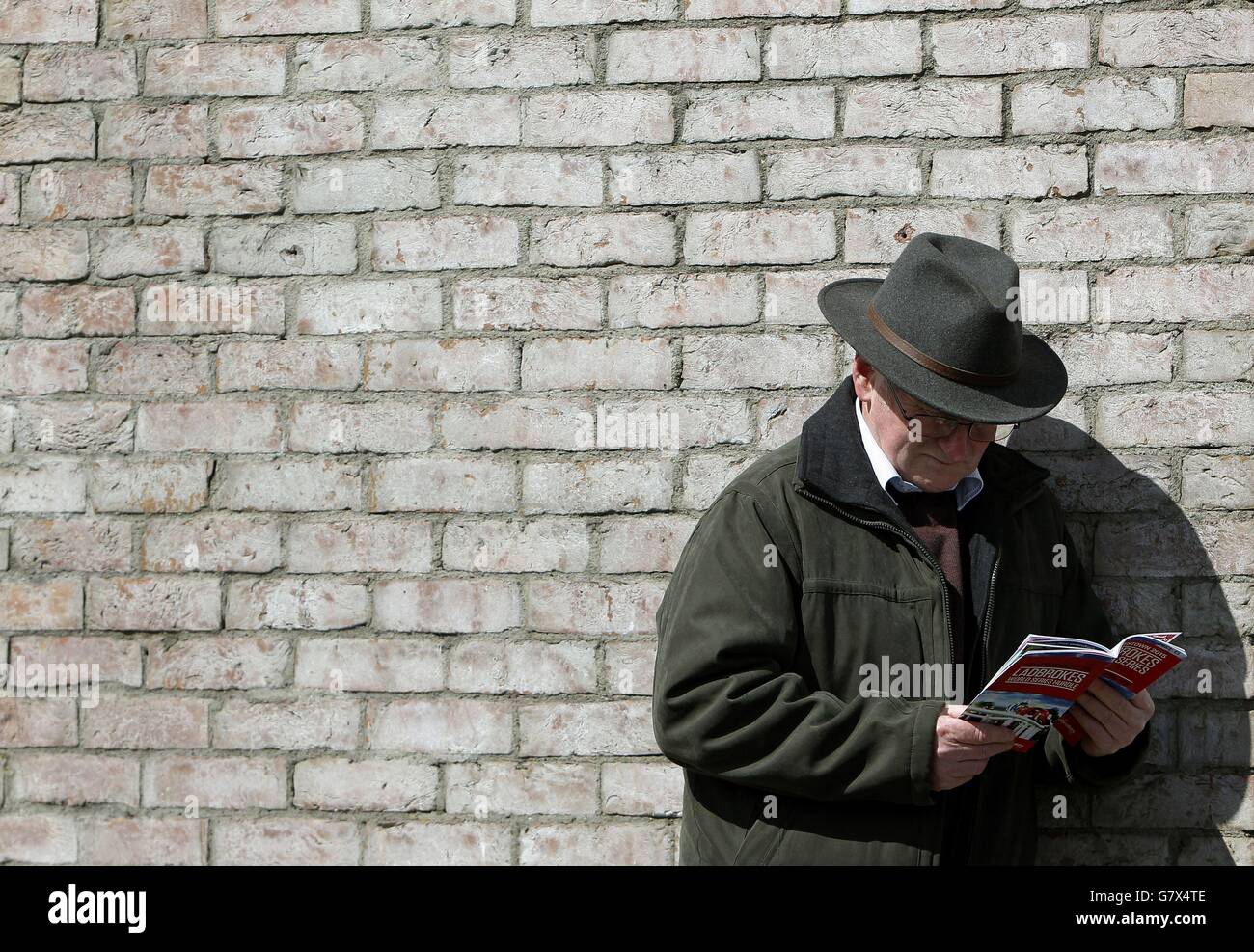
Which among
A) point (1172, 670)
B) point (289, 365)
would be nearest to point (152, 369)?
point (289, 365)

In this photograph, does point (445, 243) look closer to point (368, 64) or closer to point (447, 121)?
point (447, 121)

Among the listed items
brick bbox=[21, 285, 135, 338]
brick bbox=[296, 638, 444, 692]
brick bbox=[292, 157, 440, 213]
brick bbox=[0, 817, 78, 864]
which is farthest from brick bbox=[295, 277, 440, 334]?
brick bbox=[0, 817, 78, 864]

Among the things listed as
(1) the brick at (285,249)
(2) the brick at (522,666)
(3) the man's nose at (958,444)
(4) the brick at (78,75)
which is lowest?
(2) the brick at (522,666)

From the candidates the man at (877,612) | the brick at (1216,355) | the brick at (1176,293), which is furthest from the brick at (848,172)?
the brick at (1216,355)

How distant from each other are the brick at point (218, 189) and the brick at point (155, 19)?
1.19ft

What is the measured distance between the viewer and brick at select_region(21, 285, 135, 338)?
3137mm

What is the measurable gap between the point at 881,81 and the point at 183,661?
93.8 inches

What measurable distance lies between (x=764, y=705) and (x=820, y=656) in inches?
7.5

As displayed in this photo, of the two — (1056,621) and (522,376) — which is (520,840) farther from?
(1056,621)

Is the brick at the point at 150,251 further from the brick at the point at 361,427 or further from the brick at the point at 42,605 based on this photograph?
the brick at the point at 42,605

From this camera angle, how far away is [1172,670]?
9.73 ft

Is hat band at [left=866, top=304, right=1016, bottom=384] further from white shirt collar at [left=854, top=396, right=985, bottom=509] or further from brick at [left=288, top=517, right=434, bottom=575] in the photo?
brick at [left=288, top=517, right=434, bottom=575]

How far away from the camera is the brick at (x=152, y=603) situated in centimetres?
310

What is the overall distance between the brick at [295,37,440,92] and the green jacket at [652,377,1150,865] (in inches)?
56.3
